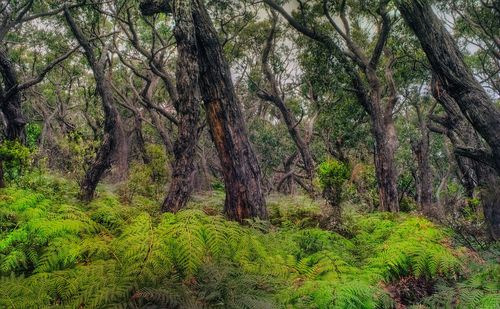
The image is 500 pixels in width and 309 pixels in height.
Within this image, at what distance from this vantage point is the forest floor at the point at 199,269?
7.90ft

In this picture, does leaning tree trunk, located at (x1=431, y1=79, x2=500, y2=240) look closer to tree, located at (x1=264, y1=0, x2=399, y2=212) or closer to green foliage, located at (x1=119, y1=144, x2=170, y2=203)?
tree, located at (x1=264, y1=0, x2=399, y2=212)

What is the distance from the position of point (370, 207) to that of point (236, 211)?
24.6ft

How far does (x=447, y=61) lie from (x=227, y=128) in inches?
133

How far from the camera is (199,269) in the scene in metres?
2.77

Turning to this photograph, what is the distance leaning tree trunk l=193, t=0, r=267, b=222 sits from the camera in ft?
20.8

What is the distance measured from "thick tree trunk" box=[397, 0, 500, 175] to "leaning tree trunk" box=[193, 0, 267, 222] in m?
2.90

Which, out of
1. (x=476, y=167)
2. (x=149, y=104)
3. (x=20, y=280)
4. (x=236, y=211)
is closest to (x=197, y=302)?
(x=20, y=280)

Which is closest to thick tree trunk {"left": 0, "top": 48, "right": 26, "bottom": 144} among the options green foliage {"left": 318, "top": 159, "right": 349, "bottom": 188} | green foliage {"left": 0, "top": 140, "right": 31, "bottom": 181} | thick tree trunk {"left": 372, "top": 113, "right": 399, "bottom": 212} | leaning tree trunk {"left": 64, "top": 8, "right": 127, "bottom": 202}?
green foliage {"left": 0, "top": 140, "right": 31, "bottom": 181}

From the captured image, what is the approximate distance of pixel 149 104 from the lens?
16875 millimetres

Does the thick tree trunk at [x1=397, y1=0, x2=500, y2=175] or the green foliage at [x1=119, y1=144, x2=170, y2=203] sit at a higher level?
the thick tree trunk at [x1=397, y1=0, x2=500, y2=175]

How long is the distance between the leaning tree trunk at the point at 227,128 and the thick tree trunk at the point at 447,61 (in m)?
2.90

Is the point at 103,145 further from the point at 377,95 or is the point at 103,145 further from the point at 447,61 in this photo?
the point at 377,95

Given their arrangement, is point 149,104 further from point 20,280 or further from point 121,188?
point 20,280

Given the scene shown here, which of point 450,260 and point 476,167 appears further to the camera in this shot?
point 476,167
